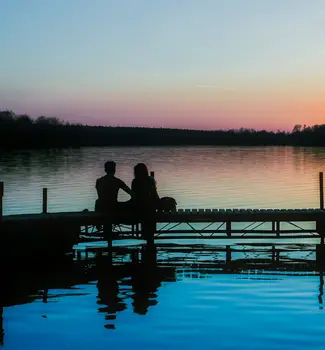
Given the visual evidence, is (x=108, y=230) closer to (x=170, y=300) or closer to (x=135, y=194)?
(x=135, y=194)

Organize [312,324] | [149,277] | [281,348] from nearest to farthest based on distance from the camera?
[281,348] < [312,324] < [149,277]

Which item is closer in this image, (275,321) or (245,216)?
(275,321)

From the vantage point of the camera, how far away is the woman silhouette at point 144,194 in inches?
794

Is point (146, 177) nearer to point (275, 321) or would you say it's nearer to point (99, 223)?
point (99, 223)

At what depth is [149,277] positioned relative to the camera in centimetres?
1709

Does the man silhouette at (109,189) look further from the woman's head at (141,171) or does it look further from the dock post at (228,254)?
the dock post at (228,254)

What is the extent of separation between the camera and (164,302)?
1391 cm

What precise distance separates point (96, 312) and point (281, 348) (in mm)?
4056

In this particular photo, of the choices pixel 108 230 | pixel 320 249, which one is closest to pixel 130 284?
pixel 108 230

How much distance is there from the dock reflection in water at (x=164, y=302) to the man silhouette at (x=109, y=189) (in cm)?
158

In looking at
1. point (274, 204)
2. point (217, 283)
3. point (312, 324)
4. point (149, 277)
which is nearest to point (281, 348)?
point (312, 324)

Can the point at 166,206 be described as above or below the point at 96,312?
above

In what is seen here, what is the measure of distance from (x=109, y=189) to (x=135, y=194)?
2.68ft

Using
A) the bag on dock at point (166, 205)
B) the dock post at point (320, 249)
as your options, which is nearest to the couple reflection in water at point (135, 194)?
the bag on dock at point (166, 205)
